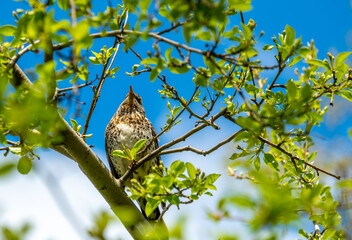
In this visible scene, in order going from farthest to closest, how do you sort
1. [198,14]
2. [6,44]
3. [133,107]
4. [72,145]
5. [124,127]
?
[133,107], [124,127], [72,145], [6,44], [198,14]

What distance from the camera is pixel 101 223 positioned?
5.16 feet

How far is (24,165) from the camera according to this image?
300 centimetres

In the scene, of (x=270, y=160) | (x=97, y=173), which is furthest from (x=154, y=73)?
(x=97, y=173)

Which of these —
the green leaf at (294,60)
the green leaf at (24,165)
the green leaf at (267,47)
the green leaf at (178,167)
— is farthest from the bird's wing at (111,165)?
the green leaf at (294,60)

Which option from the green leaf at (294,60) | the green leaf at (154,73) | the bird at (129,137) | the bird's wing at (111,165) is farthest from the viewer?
the bird's wing at (111,165)

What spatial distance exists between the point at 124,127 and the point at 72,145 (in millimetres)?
2319

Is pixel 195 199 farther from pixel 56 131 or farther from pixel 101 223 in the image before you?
pixel 101 223

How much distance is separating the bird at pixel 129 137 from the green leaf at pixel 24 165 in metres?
2.20

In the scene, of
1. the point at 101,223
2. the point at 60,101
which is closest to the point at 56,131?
the point at 60,101

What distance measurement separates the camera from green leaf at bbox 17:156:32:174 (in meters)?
3.00

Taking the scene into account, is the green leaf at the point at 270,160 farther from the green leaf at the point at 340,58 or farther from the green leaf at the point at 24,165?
the green leaf at the point at 24,165

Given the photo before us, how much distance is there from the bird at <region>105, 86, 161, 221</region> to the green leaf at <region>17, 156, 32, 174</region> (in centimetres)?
220

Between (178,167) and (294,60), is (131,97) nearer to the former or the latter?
(178,167)

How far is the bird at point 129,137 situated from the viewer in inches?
210
